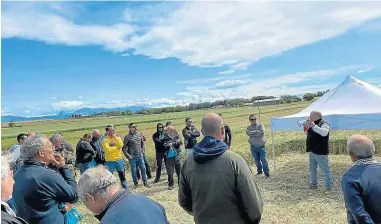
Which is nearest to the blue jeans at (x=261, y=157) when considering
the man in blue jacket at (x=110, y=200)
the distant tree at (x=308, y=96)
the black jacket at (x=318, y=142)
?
the black jacket at (x=318, y=142)

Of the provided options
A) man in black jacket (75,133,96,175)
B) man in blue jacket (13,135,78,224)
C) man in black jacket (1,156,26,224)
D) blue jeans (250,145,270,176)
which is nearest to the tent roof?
blue jeans (250,145,270,176)

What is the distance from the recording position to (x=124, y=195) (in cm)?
195

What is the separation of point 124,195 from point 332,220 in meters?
5.20

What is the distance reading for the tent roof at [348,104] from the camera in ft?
26.9

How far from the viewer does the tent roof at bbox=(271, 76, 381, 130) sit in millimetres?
8195

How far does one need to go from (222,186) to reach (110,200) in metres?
1.09

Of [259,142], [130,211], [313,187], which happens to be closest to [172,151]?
[259,142]

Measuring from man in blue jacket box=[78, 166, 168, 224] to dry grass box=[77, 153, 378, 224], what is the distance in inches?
181

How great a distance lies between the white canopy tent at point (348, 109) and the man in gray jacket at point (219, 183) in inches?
253

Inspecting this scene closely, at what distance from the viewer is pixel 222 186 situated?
272 cm

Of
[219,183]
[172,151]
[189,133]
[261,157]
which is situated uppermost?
[219,183]

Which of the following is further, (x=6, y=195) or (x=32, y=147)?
(x=32, y=147)

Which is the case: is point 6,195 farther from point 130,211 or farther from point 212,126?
point 212,126

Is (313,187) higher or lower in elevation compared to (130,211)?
lower
